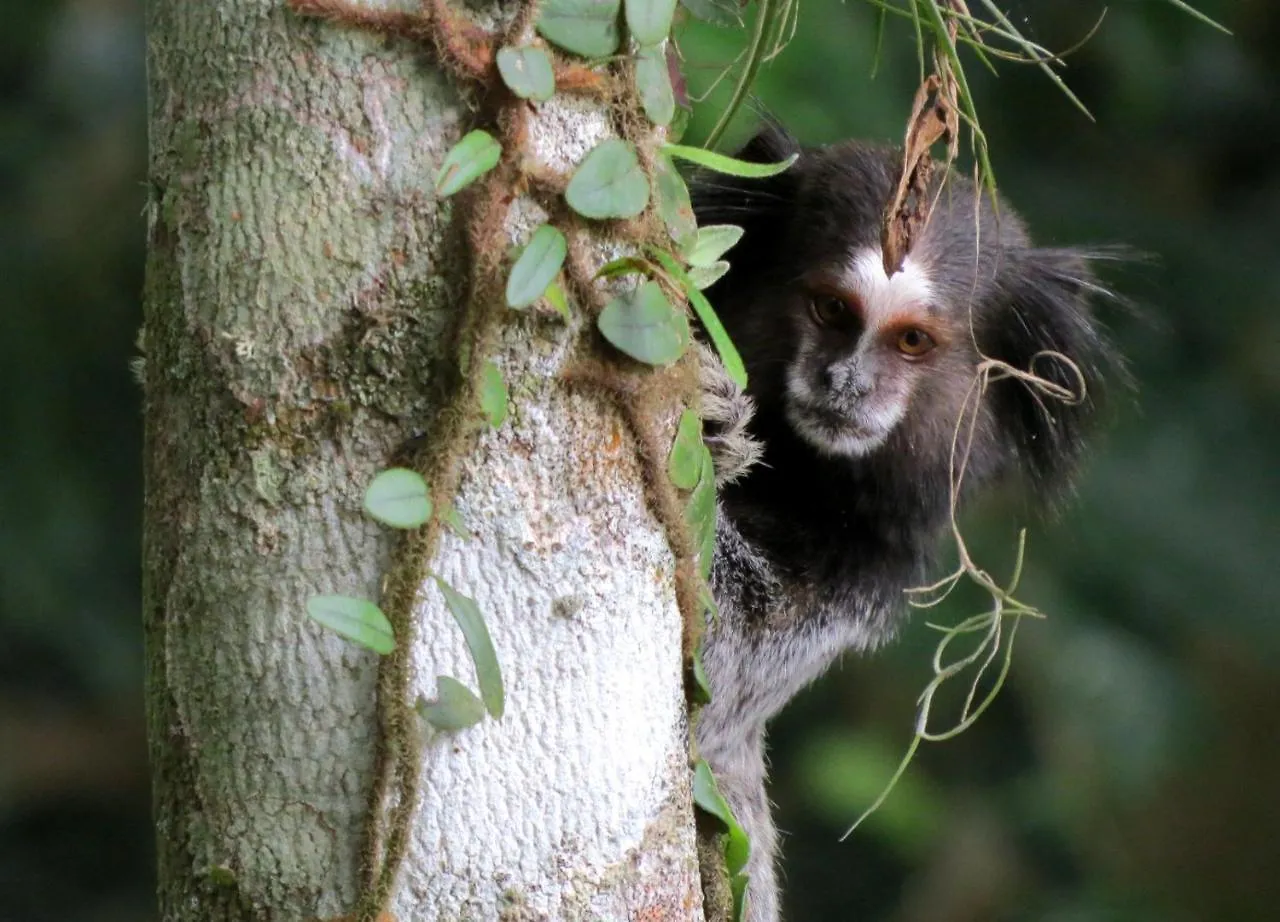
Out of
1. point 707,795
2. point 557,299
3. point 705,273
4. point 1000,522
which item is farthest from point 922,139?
point 1000,522

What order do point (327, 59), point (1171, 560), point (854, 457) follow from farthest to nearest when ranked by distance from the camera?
point (1171, 560) → point (854, 457) → point (327, 59)

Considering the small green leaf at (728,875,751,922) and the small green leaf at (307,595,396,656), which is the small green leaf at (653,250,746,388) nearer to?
the small green leaf at (307,595,396,656)

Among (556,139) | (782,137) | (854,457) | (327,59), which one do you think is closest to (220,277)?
(327,59)

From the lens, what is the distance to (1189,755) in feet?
14.1

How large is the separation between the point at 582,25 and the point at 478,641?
50 centimetres

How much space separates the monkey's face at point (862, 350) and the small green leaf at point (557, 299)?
125cm

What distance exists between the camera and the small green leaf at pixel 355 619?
114 centimetres

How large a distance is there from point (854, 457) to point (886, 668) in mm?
2100

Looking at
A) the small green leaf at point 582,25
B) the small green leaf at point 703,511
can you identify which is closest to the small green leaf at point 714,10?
the small green leaf at point 582,25

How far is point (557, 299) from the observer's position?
4.16 feet

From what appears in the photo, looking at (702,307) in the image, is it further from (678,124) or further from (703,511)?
(678,124)

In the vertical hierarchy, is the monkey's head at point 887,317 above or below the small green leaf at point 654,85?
below

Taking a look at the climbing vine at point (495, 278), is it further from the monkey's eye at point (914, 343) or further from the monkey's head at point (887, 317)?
the monkey's eye at point (914, 343)

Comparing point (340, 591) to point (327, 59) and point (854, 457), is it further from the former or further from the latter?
point (854, 457)
